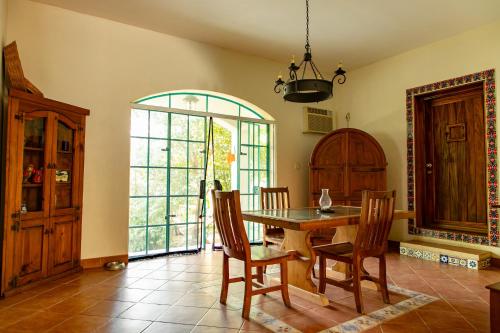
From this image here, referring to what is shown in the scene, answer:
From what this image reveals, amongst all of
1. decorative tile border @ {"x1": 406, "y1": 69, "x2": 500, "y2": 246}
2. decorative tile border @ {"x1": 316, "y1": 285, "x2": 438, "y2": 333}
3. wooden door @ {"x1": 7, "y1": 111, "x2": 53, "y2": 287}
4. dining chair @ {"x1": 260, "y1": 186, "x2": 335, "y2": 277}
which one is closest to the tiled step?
decorative tile border @ {"x1": 406, "y1": 69, "x2": 500, "y2": 246}

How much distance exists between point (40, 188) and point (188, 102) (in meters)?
2.30

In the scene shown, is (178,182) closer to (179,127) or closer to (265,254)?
(179,127)

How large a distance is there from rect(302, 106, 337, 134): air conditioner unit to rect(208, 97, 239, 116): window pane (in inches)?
50.7

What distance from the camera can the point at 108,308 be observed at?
2.63 m

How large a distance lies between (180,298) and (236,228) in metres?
0.91

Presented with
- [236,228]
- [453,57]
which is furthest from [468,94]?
[236,228]

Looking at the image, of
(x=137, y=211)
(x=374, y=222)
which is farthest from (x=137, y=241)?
(x=374, y=222)

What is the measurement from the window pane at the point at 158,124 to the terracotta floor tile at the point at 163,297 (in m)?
2.22

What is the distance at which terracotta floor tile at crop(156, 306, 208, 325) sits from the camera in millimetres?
2383

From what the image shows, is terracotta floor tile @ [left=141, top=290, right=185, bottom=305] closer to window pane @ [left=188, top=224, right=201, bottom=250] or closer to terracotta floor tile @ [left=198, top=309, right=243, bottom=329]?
terracotta floor tile @ [left=198, top=309, right=243, bottom=329]

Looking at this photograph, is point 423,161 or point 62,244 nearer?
point 62,244

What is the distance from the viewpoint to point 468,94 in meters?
4.50

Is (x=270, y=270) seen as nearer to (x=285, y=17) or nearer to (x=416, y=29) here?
(x=285, y=17)

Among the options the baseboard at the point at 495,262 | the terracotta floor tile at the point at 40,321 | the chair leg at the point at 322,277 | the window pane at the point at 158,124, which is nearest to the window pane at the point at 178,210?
the window pane at the point at 158,124
